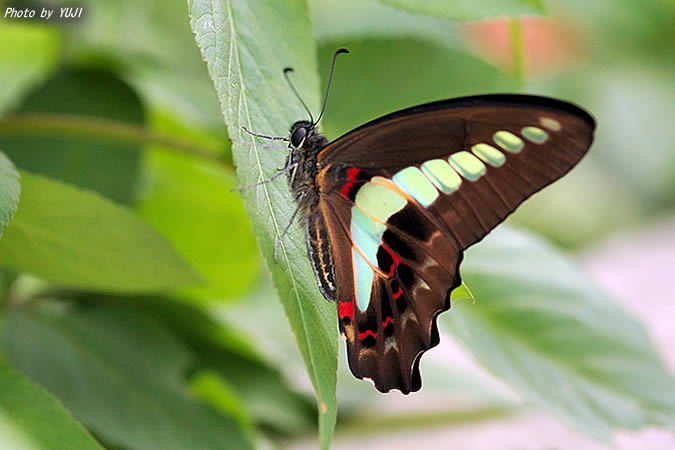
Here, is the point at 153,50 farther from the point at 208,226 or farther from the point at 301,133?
the point at 301,133

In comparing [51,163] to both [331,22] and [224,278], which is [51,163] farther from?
[331,22]

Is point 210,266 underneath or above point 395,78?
underneath

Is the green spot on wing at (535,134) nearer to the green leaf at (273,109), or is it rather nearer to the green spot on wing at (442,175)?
the green spot on wing at (442,175)

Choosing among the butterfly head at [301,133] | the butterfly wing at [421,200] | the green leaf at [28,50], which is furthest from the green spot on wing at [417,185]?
the green leaf at [28,50]

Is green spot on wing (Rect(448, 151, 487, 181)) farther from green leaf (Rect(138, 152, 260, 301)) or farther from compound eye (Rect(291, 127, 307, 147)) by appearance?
green leaf (Rect(138, 152, 260, 301))

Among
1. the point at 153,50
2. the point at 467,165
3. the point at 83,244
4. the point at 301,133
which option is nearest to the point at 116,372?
the point at 83,244

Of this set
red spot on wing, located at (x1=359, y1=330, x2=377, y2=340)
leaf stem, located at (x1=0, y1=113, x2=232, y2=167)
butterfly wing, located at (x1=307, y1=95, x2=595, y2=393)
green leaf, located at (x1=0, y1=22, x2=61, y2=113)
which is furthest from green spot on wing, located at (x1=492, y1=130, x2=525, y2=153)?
green leaf, located at (x1=0, y1=22, x2=61, y2=113)
